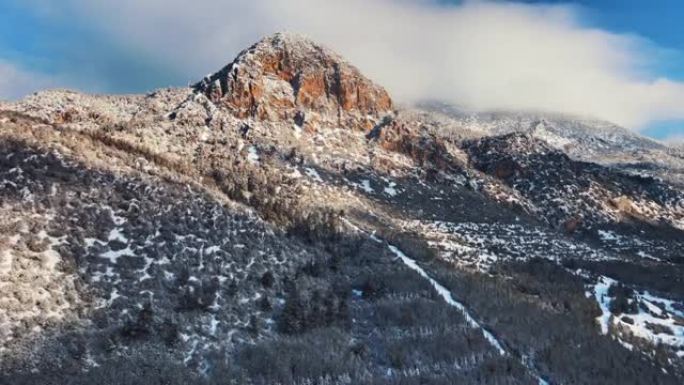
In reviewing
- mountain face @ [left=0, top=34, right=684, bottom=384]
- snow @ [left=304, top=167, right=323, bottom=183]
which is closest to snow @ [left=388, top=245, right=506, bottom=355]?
mountain face @ [left=0, top=34, right=684, bottom=384]

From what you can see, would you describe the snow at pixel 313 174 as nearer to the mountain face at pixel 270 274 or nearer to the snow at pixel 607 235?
the mountain face at pixel 270 274

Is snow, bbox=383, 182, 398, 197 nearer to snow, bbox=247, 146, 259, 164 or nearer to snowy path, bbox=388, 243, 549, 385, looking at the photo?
snow, bbox=247, 146, 259, 164

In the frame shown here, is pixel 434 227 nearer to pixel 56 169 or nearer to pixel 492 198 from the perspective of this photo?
pixel 492 198

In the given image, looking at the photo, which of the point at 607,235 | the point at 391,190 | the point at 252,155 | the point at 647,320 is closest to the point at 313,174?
the point at 252,155

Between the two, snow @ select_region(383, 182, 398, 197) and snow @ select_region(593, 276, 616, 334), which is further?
snow @ select_region(383, 182, 398, 197)

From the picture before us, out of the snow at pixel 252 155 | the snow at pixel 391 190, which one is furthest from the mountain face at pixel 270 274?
the snow at pixel 252 155

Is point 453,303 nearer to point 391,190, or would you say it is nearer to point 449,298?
point 449,298
